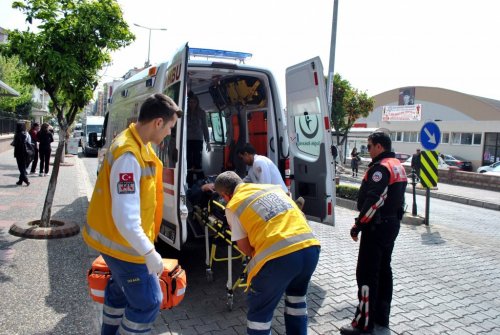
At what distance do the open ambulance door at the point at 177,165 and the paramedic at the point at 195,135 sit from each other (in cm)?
222

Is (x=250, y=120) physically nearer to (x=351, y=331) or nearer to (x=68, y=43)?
(x=68, y=43)

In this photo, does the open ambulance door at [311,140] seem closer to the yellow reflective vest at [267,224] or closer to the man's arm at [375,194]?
the man's arm at [375,194]

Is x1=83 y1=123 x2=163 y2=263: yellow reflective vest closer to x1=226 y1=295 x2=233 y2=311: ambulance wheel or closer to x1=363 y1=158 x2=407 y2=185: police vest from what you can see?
x1=226 y1=295 x2=233 y2=311: ambulance wheel

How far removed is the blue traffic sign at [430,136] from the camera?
9.04 m

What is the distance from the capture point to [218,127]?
784cm

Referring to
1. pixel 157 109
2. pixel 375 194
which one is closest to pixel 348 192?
pixel 375 194

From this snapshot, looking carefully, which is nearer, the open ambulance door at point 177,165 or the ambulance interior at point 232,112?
the open ambulance door at point 177,165

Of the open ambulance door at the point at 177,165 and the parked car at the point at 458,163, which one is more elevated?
the open ambulance door at the point at 177,165

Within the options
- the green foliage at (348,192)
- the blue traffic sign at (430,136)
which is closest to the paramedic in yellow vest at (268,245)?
the blue traffic sign at (430,136)

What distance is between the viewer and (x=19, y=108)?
30594 millimetres

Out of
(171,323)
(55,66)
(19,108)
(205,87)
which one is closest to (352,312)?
(171,323)

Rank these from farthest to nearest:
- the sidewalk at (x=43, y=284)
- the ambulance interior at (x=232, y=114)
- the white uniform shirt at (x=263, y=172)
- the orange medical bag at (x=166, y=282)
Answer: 1. the ambulance interior at (x=232, y=114)
2. the white uniform shirt at (x=263, y=172)
3. the sidewalk at (x=43, y=284)
4. the orange medical bag at (x=166, y=282)

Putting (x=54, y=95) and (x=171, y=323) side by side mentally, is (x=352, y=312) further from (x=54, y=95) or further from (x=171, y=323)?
(x=54, y=95)

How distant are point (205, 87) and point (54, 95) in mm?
2399
